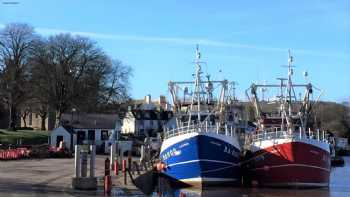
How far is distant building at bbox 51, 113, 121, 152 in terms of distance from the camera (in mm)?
90125

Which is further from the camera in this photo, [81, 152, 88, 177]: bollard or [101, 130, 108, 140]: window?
[101, 130, 108, 140]: window

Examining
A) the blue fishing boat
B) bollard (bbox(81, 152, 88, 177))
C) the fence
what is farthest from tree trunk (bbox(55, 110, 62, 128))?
bollard (bbox(81, 152, 88, 177))

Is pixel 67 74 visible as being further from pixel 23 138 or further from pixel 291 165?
pixel 291 165

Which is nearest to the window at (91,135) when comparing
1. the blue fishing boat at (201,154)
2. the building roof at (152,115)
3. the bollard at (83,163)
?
the blue fishing boat at (201,154)

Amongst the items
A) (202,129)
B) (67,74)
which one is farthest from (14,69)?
(202,129)

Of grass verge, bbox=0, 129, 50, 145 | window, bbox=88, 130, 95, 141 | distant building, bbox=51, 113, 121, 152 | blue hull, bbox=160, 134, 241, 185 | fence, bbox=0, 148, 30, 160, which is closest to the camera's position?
blue hull, bbox=160, 134, 241, 185

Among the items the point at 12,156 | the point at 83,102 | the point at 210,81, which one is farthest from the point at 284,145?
the point at 83,102

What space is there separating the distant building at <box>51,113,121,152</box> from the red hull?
1915 inches

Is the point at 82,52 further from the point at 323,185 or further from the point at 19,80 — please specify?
the point at 323,185

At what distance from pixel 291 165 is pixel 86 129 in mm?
58143

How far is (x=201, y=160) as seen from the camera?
40094mm

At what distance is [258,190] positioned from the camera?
41875 millimetres

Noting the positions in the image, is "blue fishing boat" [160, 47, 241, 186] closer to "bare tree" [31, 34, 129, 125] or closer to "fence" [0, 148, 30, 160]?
"fence" [0, 148, 30, 160]

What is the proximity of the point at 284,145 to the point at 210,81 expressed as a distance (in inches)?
397
